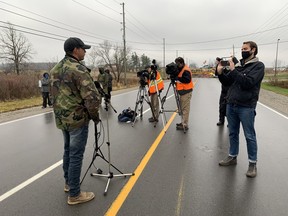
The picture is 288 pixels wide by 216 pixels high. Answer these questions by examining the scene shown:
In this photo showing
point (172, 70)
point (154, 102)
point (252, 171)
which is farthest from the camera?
point (154, 102)

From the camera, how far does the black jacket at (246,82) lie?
13.8 feet

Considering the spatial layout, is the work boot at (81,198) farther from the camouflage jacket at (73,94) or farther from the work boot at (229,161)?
the work boot at (229,161)

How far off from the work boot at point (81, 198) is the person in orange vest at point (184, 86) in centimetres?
435

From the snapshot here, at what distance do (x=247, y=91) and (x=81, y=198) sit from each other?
3.10m

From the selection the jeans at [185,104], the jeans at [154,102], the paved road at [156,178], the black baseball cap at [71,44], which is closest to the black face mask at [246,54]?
the paved road at [156,178]

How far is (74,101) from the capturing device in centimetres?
339

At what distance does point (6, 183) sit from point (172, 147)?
339cm

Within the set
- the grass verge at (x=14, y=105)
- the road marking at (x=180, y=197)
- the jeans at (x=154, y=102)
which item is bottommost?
the grass verge at (x=14, y=105)

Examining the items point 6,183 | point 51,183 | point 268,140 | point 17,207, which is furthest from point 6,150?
point 268,140

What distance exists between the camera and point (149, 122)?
354 inches

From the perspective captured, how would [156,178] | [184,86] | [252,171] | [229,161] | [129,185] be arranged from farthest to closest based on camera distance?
1. [184,86]
2. [229,161]
3. [252,171]
4. [156,178]
5. [129,185]

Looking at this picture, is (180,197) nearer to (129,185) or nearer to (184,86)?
(129,185)

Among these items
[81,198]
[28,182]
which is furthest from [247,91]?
[28,182]

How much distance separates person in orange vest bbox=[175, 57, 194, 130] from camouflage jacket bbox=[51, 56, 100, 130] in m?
4.40
